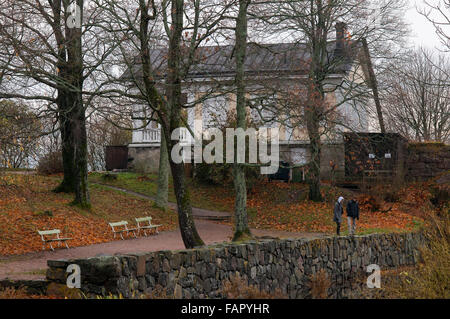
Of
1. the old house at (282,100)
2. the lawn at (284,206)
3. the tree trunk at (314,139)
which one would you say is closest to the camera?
the old house at (282,100)

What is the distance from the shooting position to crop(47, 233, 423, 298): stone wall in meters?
8.80

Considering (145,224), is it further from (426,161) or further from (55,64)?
(426,161)

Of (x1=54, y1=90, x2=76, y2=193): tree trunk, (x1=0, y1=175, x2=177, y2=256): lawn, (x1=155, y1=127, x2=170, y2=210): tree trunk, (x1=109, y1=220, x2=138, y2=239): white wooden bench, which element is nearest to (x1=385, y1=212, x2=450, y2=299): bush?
(x1=0, y1=175, x2=177, y2=256): lawn

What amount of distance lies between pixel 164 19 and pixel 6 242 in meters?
8.47

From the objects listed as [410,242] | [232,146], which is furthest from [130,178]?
[410,242]

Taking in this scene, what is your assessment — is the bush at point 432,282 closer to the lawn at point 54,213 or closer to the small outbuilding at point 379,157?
the lawn at point 54,213

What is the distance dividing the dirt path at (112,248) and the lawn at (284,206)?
191 cm

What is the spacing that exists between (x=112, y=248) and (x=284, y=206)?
11.9m

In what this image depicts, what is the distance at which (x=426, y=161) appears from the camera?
105 ft

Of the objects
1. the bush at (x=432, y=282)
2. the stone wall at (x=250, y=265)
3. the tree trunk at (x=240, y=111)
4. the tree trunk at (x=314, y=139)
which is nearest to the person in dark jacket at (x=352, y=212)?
the tree trunk at (x=314, y=139)

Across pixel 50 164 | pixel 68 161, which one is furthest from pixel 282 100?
pixel 50 164

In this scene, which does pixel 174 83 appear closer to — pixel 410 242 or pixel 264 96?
pixel 264 96

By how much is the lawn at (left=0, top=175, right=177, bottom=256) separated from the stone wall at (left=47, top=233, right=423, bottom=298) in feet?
23.3

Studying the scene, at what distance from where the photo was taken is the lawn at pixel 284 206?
77.9ft
